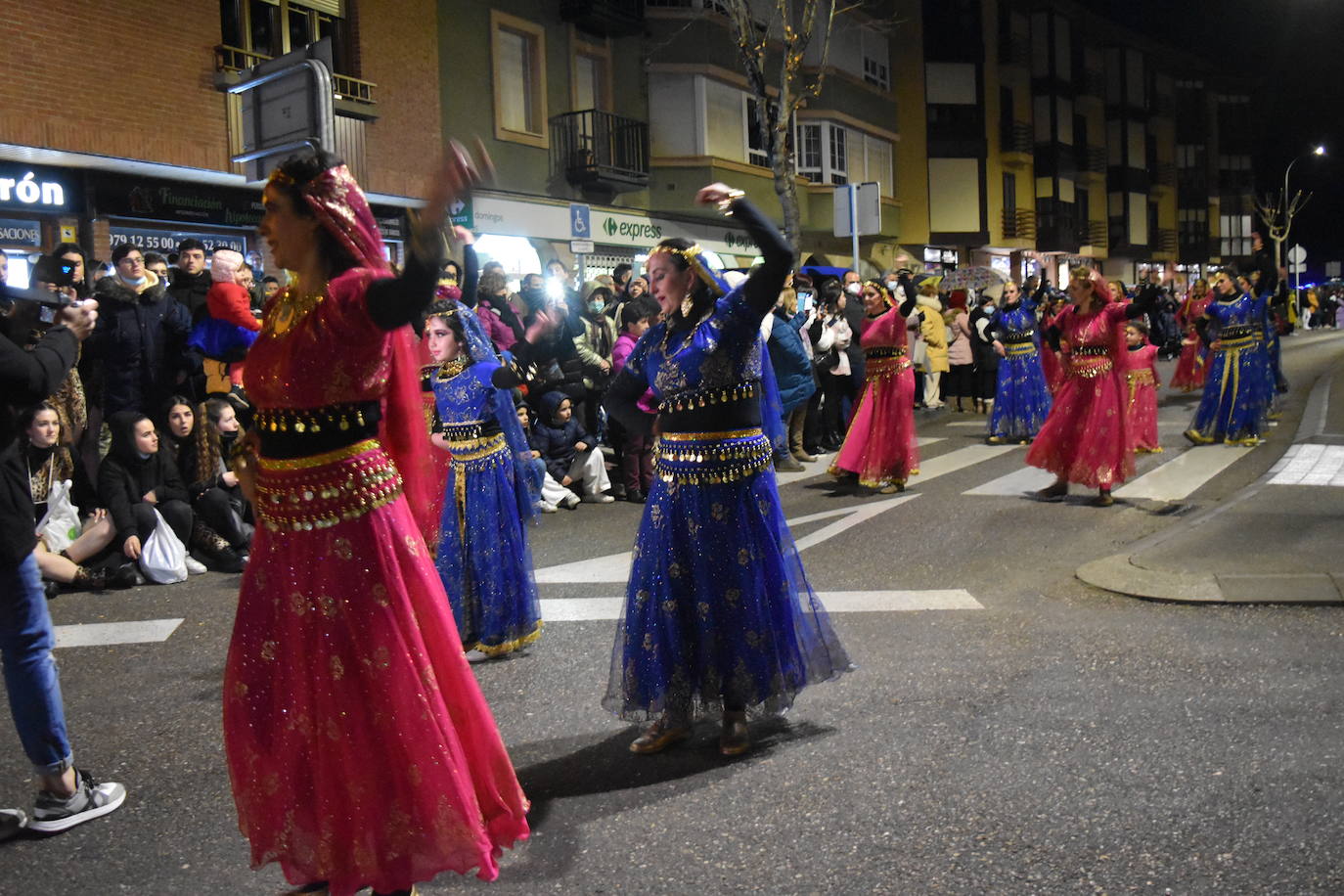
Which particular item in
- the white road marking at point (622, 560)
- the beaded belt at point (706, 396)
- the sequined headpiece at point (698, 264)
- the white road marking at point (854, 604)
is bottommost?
the white road marking at point (854, 604)

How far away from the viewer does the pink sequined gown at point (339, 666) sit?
10.1 ft

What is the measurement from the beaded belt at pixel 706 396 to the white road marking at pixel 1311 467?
716cm

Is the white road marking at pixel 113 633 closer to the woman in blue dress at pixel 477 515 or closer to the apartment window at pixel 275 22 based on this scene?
the woman in blue dress at pixel 477 515

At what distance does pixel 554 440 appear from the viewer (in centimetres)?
1178

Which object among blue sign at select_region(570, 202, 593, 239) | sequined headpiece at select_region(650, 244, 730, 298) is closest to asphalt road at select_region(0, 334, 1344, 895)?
sequined headpiece at select_region(650, 244, 730, 298)

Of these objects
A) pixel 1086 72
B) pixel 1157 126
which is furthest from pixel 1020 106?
pixel 1157 126

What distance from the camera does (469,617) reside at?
236 inches

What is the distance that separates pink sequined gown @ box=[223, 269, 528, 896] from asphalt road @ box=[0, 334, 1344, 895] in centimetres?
57

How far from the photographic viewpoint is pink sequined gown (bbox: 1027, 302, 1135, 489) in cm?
1013

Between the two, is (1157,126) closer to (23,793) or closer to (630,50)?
(630,50)

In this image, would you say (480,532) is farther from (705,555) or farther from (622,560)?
(622,560)

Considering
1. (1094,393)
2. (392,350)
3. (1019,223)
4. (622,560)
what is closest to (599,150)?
(1094,393)

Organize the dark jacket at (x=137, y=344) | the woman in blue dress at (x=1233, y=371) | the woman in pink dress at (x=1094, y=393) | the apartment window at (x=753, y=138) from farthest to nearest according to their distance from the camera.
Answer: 1. the apartment window at (x=753, y=138)
2. the woman in blue dress at (x=1233, y=371)
3. the woman in pink dress at (x=1094, y=393)
4. the dark jacket at (x=137, y=344)

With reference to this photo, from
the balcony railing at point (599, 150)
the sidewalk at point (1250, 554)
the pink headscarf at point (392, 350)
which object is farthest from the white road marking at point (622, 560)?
the balcony railing at point (599, 150)
